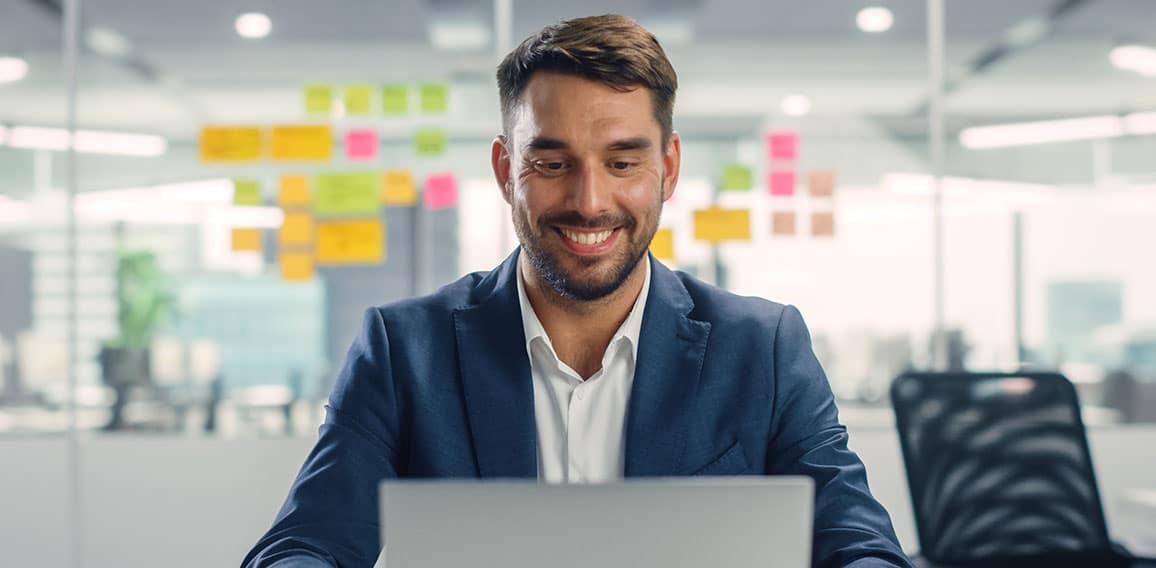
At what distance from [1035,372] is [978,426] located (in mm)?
187

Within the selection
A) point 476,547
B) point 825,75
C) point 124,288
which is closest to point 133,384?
point 124,288

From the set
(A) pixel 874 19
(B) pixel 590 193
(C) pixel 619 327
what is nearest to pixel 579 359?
(C) pixel 619 327

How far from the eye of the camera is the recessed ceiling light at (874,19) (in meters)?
4.09

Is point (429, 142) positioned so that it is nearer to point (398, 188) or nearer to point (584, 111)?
point (398, 188)

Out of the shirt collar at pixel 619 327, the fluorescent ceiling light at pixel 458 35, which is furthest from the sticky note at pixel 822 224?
the shirt collar at pixel 619 327

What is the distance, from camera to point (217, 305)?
13.5 ft

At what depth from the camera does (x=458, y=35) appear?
4.12 meters

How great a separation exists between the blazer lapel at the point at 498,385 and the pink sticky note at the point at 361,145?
2.54m

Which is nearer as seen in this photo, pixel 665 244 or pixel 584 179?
pixel 584 179

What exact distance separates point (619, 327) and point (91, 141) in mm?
3181

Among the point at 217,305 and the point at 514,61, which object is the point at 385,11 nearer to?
the point at 217,305

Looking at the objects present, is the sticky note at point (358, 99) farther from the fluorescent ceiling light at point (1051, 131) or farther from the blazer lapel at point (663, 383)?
the blazer lapel at point (663, 383)

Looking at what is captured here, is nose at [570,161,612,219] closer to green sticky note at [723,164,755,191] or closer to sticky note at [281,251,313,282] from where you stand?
green sticky note at [723,164,755,191]

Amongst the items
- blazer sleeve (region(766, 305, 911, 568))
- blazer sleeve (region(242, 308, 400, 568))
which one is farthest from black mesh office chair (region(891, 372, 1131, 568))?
blazer sleeve (region(242, 308, 400, 568))
